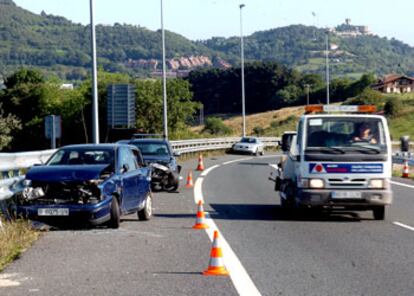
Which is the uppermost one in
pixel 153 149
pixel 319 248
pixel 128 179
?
pixel 153 149

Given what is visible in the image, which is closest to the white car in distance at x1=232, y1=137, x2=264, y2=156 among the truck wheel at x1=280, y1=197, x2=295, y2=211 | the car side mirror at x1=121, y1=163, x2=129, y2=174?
the truck wheel at x1=280, y1=197, x2=295, y2=211

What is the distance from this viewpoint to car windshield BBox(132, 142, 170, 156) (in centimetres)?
2416

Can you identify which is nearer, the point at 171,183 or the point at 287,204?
the point at 287,204

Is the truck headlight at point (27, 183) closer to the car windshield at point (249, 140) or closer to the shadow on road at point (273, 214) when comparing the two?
the shadow on road at point (273, 214)

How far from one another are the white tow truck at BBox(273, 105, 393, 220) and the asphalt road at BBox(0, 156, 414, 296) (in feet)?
1.62

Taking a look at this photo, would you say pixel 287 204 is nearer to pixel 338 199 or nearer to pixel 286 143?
pixel 286 143

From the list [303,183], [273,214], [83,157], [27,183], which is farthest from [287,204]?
[27,183]

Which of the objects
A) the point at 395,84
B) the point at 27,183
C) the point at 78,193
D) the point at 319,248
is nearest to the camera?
the point at 319,248

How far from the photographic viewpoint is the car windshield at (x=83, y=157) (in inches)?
582

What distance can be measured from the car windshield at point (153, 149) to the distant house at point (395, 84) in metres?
117

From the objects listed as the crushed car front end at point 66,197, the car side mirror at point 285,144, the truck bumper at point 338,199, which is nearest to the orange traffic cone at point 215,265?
the crushed car front end at point 66,197

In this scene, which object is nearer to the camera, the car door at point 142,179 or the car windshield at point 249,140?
the car door at point 142,179

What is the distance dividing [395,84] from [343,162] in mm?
141177

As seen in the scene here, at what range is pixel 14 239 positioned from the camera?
1177cm
